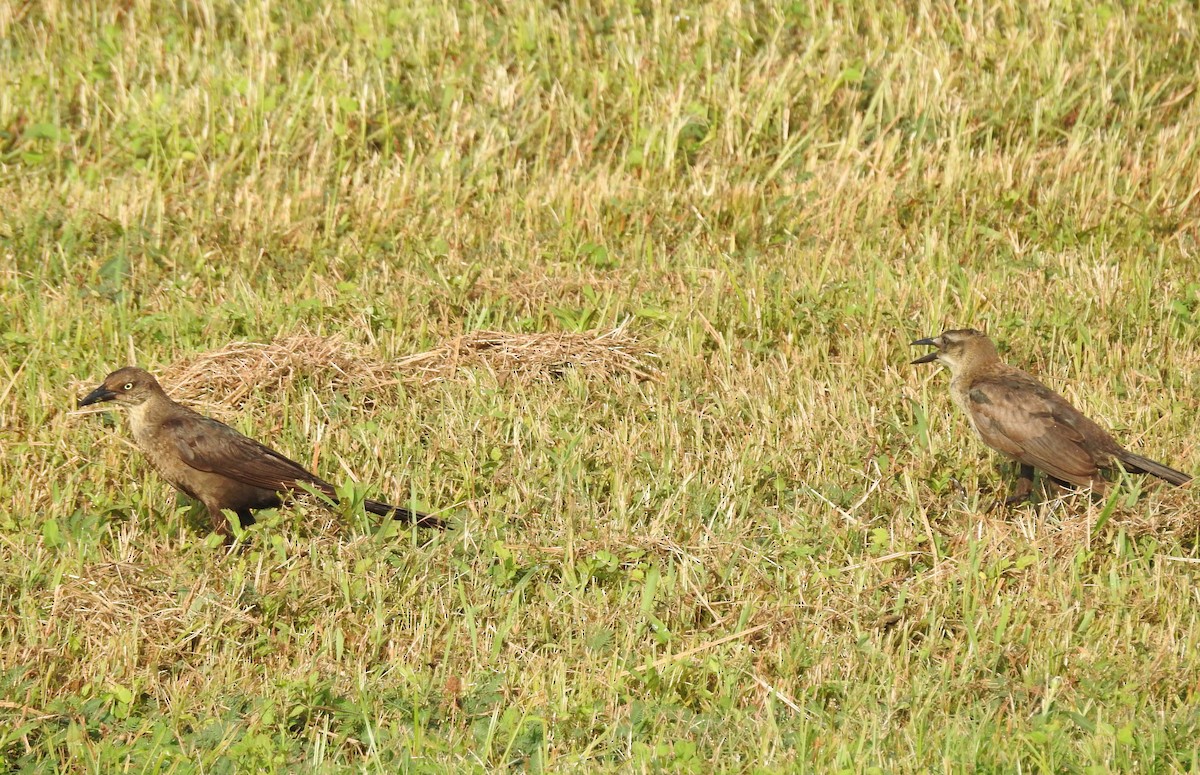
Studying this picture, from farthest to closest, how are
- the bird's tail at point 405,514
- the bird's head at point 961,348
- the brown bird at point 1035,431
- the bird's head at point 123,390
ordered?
the bird's head at point 961,348, the bird's head at point 123,390, the brown bird at point 1035,431, the bird's tail at point 405,514

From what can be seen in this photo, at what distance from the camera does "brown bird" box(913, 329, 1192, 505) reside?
21.6 ft

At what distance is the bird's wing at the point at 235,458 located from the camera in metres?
6.64

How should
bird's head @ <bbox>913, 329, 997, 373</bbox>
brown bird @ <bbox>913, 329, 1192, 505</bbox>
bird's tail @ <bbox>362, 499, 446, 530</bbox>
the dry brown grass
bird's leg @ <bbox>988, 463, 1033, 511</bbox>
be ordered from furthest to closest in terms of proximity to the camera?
the dry brown grass < bird's head @ <bbox>913, 329, 997, 373</bbox> < bird's leg @ <bbox>988, 463, 1033, 511</bbox> < brown bird @ <bbox>913, 329, 1192, 505</bbox> < bird's tail @ <bbox>362, 499, 446, 530</bbox>

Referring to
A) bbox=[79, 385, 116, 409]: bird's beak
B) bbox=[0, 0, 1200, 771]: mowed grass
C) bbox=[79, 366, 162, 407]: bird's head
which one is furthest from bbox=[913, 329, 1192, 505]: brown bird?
bbox=[79, 385, 116, 409]: bird's beak

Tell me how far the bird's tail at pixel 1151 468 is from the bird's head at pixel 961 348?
3.09 ft

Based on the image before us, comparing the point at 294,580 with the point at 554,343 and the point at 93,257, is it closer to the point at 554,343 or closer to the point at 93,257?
the point at 554,343

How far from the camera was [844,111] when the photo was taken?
10.3 metres

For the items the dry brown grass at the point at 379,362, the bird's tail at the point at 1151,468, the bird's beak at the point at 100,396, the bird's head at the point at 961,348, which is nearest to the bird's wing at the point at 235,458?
the bird's beak at the point at 100,396

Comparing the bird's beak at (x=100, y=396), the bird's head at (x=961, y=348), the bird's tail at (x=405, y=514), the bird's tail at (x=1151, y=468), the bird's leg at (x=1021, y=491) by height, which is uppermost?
the bird's head at (x=961, y=348)

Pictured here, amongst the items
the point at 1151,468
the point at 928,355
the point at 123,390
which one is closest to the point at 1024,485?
the point at 1151,468

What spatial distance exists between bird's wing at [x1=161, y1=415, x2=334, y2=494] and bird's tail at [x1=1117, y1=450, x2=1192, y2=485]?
3510mm

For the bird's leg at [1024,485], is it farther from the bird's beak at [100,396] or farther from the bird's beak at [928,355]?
the bird's beak at [100,396]

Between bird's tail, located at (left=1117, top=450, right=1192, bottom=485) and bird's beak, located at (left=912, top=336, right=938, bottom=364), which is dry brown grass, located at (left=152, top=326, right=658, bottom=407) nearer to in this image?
bird's beak, located at (left=912, top=336, right=938, bottom=364)

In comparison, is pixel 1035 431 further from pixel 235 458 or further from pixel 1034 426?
pixel 235 458
